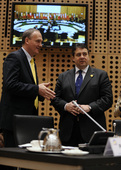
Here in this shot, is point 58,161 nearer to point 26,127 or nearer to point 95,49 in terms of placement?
point 26,127

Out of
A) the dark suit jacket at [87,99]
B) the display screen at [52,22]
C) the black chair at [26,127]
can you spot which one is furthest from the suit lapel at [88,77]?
the display screen at [52,22]

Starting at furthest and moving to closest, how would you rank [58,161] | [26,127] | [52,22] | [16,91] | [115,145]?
[52,22]
[16,91]
[26,127]
[115,145]
[58,161]

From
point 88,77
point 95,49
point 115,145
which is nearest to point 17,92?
point 88,77

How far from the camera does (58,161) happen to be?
130cm

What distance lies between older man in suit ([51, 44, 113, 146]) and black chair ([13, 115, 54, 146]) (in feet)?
1.92

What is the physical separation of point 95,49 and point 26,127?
3386mm

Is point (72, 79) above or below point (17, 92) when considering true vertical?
above

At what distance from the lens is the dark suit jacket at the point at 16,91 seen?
2.82 m

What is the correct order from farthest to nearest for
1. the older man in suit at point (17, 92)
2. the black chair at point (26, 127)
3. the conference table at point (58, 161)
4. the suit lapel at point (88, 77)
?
the suit lapel at point (88, 77)
the older man in suit at point (17, 92)
the black chair at point (26, 127)
the conference table at point (58, 161)

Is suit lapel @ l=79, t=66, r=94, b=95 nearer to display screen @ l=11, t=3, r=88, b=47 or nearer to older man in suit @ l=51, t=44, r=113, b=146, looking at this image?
older man in suit @ l=51, t=44, r=113, b=146

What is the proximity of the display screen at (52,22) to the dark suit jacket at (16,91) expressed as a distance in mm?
2367

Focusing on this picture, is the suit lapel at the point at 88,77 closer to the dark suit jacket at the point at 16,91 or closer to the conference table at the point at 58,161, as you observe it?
the dark suit jacket at the point at 16,91

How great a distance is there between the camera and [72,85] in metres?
3.25

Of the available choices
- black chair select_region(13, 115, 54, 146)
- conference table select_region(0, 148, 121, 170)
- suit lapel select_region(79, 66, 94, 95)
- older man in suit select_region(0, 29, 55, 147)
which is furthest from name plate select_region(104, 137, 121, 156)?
suit lapel select_region(79, 66, 94, 95)
